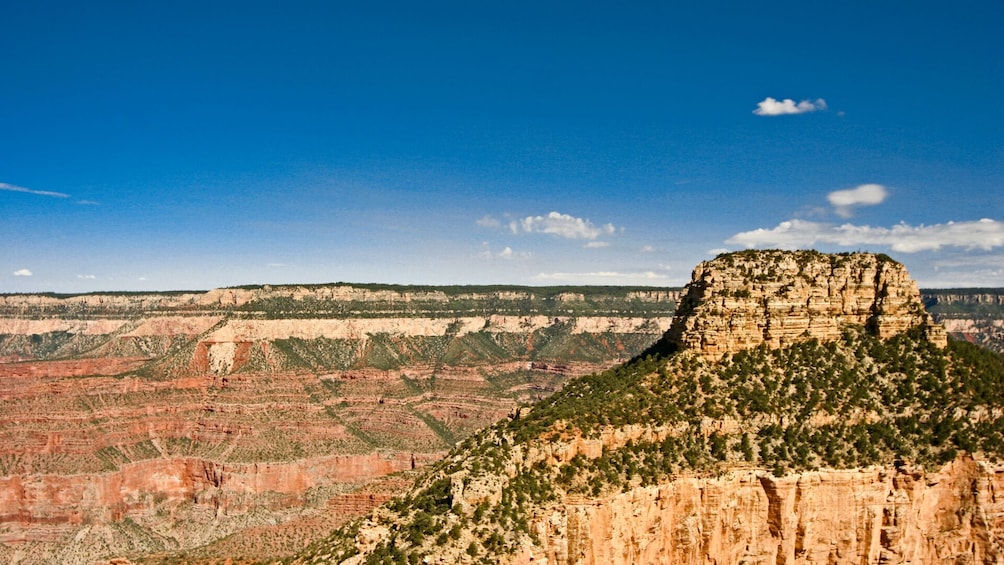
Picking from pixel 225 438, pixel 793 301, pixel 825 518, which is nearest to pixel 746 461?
pixel 825 518

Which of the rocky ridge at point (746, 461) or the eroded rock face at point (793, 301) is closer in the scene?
the rocky ridge at point (746, 461)

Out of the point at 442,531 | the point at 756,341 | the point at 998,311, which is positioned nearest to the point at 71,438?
the point at 442,531

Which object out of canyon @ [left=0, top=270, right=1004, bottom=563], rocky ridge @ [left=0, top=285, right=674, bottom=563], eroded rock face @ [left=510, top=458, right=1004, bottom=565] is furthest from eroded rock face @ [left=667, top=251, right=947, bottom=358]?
rocky ridge @ [left=0, top=285, right=674, bottom=563]

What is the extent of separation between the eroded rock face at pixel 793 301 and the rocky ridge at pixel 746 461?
0.16 metres

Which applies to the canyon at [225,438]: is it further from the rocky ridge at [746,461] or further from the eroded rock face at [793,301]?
the rocky ridge at [746,461]

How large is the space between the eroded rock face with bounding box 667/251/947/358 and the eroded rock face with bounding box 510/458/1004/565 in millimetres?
11717

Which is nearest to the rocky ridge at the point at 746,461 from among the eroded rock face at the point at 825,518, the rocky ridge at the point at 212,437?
the eroded rock face at the point at 825,518

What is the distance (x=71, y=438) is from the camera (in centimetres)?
12319

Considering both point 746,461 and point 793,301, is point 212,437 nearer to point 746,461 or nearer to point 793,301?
point 746,461

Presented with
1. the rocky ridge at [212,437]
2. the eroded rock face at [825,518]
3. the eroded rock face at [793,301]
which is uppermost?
the eroded rock face at [793,301]

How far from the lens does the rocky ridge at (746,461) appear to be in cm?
4181

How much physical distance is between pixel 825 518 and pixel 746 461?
6010mm

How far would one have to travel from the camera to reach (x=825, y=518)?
46062mm

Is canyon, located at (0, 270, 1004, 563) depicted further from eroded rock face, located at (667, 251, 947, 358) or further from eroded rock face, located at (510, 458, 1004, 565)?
eroded rock face, located at (510, 458, 1004, 565)
